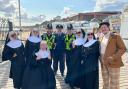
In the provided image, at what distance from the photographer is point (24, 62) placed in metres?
8.62

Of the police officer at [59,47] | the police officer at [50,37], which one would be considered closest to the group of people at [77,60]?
the police officer at [59,47]

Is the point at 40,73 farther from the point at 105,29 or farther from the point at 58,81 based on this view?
the point at 58,81

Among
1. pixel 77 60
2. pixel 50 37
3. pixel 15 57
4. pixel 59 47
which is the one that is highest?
pixel 50 37

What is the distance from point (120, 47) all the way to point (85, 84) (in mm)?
1570

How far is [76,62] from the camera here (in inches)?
348

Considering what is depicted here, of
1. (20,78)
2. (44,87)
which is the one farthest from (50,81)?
(20,78)

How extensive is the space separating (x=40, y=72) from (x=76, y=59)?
1820 millimetres

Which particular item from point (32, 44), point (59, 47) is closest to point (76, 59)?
point (32, 44)

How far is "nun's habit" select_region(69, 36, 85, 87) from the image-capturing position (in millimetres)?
8641

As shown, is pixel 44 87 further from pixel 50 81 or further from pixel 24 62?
pixel 24 62

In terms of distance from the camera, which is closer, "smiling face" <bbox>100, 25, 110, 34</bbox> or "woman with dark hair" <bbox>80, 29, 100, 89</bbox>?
"smiling face" <bbox>100, 25, 110, 34</bbox>

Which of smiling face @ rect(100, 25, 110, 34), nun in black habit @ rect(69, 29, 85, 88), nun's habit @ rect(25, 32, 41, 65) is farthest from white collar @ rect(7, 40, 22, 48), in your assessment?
smiling face @ rect(100, 25, 110, 34)

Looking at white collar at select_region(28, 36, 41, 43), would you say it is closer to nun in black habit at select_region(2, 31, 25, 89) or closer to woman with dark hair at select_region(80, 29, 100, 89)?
nun in black habit at select_region(2, 31, 25, 89)

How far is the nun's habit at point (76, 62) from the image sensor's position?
864 cm
